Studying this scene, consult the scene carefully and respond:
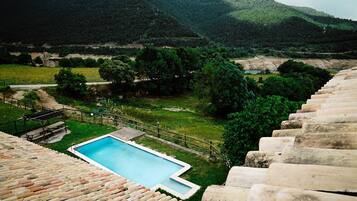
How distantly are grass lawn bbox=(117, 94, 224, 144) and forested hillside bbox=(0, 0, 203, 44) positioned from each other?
57344 mm

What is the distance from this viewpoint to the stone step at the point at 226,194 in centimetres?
262

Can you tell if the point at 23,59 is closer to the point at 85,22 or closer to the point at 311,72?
the point at 85,22

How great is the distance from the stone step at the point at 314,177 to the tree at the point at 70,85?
4186 cm

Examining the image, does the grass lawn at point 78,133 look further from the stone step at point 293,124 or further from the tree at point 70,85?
the stone step at point 293,124

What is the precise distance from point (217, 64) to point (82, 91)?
65.6 feet

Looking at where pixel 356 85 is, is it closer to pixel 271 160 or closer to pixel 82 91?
pixel 271 160

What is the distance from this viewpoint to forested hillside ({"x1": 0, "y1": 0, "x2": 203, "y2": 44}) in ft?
336

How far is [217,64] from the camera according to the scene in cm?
4697

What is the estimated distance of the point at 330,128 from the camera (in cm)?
314

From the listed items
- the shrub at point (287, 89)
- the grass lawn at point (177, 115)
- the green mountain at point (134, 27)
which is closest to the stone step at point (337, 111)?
the grass lawn at point (177, 115)

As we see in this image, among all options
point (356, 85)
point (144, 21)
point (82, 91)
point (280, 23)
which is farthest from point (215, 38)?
point (356, 85)

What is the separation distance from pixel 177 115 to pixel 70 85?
586 inches

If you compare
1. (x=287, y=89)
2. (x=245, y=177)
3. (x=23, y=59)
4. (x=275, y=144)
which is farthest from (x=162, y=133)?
(x=23, y=59)

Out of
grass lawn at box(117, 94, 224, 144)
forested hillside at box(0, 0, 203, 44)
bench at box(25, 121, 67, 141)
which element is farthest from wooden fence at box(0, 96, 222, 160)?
forested hillside at box(0, 0, 203, 44)
